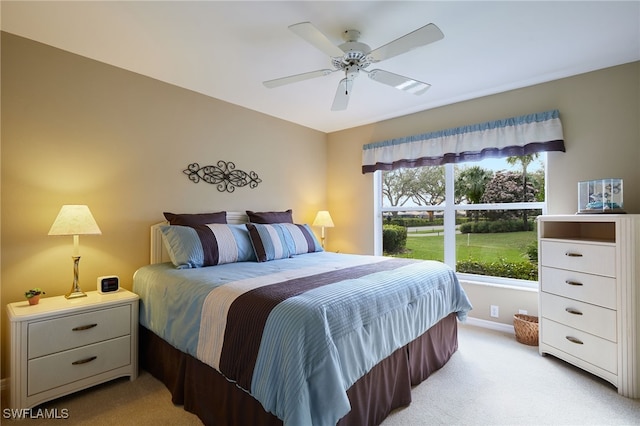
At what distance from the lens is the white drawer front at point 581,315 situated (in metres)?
2.13

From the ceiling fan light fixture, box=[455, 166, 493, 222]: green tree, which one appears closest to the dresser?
box=[455, 166, 493, 222]: green tree

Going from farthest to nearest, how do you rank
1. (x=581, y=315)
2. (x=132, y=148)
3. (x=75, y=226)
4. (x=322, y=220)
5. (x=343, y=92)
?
(x=322, y=220) < (x=132, y=148) < (x=343, y=92) < (x=581, y=315) < (x=75, y=226)

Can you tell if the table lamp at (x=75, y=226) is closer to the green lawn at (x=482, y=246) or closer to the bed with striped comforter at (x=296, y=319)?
the bed with striped comforter at (x=296, y=319)

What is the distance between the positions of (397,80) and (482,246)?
2.21 meters

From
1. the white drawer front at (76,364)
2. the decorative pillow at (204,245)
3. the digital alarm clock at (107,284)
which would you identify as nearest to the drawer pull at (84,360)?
the white drawer front at (76,364)

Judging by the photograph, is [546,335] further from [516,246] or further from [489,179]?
[489,179]

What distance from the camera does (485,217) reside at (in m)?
3.39

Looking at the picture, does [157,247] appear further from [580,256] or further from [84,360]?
[580,256]

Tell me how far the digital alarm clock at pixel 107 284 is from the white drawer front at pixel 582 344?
3.55 metres

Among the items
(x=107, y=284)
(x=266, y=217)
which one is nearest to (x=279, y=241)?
(x=266, y=217)

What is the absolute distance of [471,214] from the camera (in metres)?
3.48

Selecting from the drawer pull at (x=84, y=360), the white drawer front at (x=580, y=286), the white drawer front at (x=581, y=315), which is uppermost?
the white drawer front at (x=580, y=286)

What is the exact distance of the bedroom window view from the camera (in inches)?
124

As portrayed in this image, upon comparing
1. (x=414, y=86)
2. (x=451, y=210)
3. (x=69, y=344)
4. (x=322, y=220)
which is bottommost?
(x=69, y=344)
